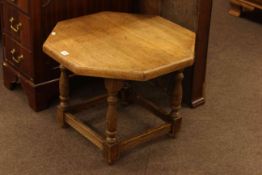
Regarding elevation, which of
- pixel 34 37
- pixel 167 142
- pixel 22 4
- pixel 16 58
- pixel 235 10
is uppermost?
pixel 22 4

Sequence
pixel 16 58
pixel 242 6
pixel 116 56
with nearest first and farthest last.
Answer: pixel 116 56
pixel 16 58
pixel 242 6

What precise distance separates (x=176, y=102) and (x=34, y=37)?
2.32ft

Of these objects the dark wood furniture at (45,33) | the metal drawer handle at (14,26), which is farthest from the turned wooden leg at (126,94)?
the metal drawer handle at (14,26)

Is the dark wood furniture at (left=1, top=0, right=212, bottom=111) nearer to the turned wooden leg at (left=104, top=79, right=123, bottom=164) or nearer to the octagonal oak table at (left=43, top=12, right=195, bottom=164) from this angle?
the octagonal oak table at (left=43, top=12, right=195, bottom=164)

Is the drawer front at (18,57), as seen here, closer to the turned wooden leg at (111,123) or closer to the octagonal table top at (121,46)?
the octagonal table top at (121,46)

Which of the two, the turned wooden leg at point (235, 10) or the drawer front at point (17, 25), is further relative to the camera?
the turned wooden leg at point (235, 10)

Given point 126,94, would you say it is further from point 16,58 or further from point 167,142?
point 16,58

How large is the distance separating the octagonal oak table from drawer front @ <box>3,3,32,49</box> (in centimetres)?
18

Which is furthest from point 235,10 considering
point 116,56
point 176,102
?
point 116,56

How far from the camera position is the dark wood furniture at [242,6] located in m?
3.62

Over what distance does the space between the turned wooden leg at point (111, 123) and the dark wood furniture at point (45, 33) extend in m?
0.52

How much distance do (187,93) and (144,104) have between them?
0.25m

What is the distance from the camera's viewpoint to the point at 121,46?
2.12 meters

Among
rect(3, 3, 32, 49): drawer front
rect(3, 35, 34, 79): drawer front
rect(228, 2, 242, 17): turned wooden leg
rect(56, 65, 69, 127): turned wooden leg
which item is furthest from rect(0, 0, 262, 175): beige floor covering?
rect(228, 2, 242, 17): turned wooden leg
